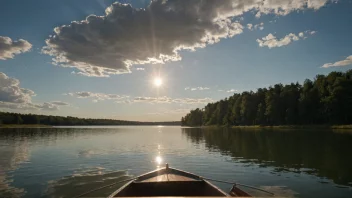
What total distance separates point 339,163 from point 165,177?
2117cm

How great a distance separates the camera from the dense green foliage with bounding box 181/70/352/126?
10488 centimetres

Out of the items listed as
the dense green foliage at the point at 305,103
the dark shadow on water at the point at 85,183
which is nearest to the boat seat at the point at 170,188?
the dark shadow on water at the point at 85,183

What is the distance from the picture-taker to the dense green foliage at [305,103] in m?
105

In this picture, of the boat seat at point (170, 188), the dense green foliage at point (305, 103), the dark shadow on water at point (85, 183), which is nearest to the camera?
the boat seat at point (170, 188)

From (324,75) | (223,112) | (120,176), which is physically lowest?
(120,176)

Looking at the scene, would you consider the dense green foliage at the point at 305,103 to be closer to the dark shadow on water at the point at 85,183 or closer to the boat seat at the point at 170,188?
the dark shadow on water at the point at 85,183

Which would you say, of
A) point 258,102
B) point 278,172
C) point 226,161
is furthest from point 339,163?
point 258,102

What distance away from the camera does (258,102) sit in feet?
516

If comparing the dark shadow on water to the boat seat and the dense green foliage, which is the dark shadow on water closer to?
the boat seat

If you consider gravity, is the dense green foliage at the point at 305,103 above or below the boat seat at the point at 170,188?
above

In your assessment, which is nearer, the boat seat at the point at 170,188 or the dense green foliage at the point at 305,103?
the boat seat at the point at 170,188

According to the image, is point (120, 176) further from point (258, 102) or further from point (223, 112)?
point (223, 112)

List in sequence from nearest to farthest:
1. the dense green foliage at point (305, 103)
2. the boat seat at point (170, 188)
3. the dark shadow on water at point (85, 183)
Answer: the boat seat at point (170, 188) < the dark shadow on water at point (85, 183) < the dense green foliage at point (305, 103)

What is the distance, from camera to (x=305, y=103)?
115125 millimetres
